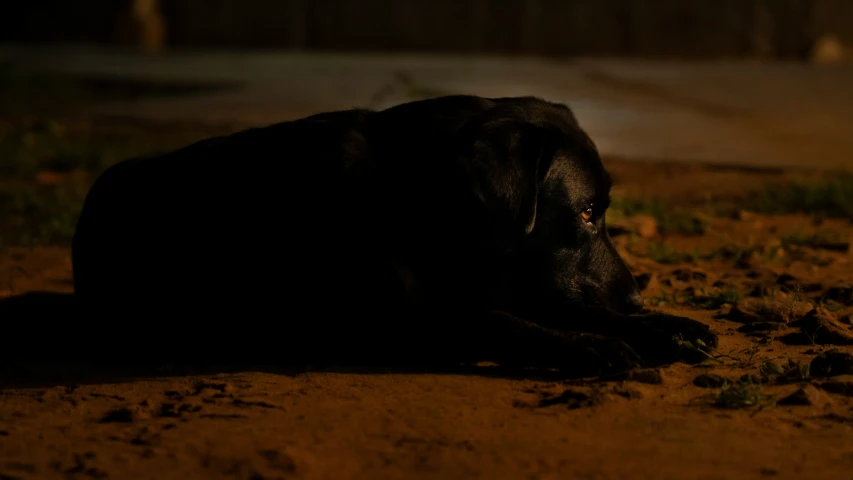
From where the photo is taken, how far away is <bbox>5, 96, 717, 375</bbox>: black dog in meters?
3.71

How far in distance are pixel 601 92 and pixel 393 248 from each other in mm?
6657

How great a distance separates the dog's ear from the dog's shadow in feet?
1.44

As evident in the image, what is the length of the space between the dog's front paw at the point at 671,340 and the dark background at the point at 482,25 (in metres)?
9.55

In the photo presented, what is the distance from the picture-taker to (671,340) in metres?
3.66

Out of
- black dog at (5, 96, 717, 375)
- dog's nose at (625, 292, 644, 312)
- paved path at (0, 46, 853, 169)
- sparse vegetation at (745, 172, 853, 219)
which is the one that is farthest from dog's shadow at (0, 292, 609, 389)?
paved path at (0, 46, 853, 169)

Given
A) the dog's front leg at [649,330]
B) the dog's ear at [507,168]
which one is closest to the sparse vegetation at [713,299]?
the dog's front leg at [649,330]

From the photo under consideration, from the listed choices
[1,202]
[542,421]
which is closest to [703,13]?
[1,202]

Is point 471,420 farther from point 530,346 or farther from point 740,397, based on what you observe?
point 740,397

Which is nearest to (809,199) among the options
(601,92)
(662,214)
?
(662,214)

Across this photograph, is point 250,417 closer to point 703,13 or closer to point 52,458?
point 52,458

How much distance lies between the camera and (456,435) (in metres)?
2.98

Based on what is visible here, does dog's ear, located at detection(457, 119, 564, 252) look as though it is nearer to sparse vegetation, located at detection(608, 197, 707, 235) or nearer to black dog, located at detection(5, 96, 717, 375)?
black dog, located at detection(5, 96, 717, 375)

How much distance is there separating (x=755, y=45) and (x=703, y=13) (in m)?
0.63

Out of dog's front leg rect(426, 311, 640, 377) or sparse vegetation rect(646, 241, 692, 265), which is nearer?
dog's front leg rect(426, 311, 640, 377)
